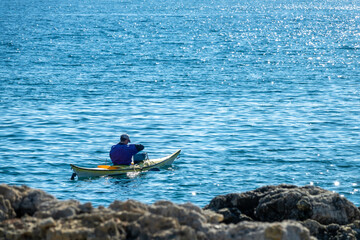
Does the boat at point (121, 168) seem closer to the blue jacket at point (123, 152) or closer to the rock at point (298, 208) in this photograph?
the blue jacket at point (123, 152)

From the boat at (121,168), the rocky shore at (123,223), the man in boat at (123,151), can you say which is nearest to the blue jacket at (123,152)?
the man in boat at (123,151)

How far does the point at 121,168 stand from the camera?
19.4m

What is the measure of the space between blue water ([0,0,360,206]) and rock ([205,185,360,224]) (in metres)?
7.41

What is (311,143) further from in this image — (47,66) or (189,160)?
(47,66)

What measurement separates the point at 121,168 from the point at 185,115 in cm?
985

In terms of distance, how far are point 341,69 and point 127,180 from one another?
94.4 feet

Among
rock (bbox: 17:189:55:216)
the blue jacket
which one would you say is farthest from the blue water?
rock (bbox: 17:189:55:216)

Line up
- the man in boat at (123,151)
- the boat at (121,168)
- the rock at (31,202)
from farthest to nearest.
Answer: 1. the man in boat at (123,151)
2. the boat at (121,168)
3. the rock at (31,202)

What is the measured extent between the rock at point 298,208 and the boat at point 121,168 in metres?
10.2

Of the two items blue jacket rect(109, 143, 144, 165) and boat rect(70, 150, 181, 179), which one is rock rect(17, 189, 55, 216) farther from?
blue jacket rect(109, 143, 144, 165)

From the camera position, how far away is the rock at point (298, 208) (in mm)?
8703

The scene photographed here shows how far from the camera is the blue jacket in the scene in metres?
19.5

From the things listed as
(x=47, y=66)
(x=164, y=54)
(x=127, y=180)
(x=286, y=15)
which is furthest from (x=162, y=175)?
(x=286, y=15)

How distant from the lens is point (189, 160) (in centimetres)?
2152
